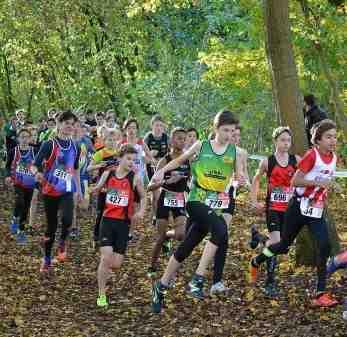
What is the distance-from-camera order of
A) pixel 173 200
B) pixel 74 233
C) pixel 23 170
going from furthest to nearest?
1. pixel 74 233
2. pixel 23 170
3. pixel 173 200

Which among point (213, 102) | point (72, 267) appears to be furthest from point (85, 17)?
point (72, 267)

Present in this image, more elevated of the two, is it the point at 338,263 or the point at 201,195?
the point at 201,195

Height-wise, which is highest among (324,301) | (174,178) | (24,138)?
(24,138)

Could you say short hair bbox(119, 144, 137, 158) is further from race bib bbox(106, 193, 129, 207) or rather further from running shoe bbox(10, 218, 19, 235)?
running shoe bbox(10, 218, 19, 235)

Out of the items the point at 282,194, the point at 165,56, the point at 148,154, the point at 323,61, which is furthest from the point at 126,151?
the point at 165,56

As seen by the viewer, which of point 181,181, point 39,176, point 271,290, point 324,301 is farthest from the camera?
point 181,181

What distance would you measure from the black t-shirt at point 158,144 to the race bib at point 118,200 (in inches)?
198

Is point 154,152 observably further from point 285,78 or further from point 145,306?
point 145,306

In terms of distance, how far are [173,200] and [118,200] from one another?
59.1 inches

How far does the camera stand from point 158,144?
13.8 metres

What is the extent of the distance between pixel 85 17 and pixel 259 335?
2108 centimetres

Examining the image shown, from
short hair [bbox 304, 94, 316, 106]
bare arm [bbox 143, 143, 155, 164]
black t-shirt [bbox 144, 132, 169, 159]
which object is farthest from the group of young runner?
short hair [bbox 304, 94, 316, 106]

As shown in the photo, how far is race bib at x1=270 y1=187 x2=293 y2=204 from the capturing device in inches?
350

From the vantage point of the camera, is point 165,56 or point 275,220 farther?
point 165,56
